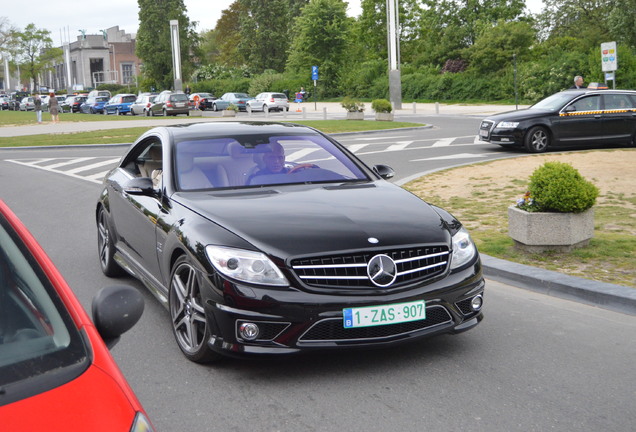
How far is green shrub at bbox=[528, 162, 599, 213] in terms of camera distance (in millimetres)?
7648

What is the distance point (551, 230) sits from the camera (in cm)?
791

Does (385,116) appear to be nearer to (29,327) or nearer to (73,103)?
(29,327)

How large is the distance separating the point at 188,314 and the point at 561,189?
404 cm

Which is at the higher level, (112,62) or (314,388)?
(112,62)

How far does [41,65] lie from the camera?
4865 inches

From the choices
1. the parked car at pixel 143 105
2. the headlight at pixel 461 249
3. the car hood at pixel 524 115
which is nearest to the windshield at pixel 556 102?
the car hood at pixel 524 115

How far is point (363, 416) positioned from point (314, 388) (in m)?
0.51

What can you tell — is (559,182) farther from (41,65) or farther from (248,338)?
(41,65)

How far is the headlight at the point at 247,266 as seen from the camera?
461 centimetres

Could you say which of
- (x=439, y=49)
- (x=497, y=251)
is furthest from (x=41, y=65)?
(x=497, y=251)

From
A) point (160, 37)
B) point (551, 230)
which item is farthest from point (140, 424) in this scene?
point (160, 37)

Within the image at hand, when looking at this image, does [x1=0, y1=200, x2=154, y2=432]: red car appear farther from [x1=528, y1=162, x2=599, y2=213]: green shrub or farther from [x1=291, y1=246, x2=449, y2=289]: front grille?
[x1=528, y1=162, x2=599, y2=213]: green shrub

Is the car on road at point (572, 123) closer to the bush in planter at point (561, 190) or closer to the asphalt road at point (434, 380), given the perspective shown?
the bush in planter at point (561, 190)

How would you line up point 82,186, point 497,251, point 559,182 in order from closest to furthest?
1. point 559,182
2. point 497,251
3. point 82,186
